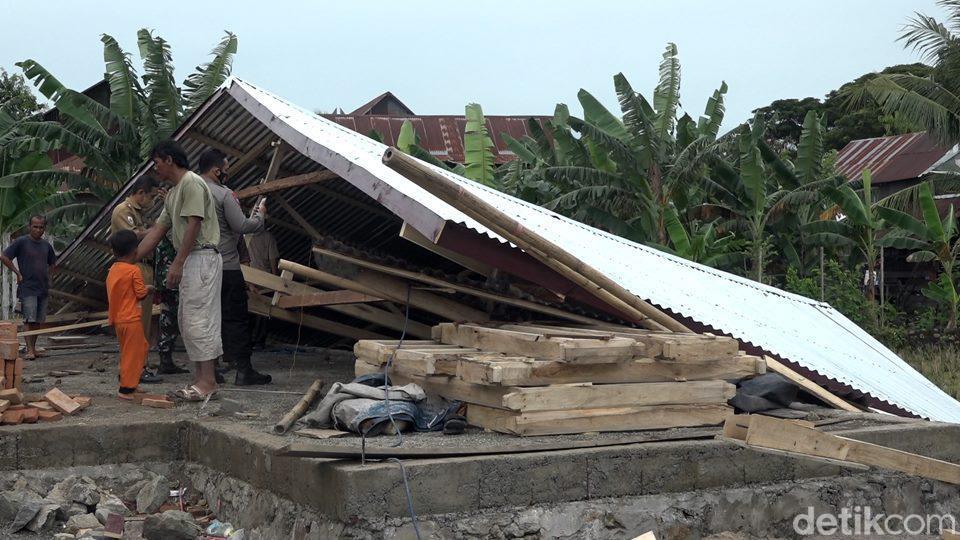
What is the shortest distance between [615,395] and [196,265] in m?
2.99

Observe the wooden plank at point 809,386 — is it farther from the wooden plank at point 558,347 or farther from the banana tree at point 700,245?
the banana tree at point 700,245

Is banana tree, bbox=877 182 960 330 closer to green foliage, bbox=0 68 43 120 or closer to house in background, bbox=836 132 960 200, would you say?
house in background, bbox=836 132 960 200

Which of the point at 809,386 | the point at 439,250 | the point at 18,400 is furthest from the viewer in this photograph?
the point at 439,250

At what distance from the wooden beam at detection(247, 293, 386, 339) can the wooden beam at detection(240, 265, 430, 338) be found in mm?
438

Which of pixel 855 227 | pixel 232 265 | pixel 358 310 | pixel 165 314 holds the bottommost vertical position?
pixel 165 314

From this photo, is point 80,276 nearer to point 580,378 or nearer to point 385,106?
point 580,378

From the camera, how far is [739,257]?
1642 cm

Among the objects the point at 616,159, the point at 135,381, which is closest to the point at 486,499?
the point at 135,381

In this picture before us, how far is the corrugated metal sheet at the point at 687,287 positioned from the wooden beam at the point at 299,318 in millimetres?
1481

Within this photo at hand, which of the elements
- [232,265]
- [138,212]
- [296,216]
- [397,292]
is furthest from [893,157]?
[232,265]

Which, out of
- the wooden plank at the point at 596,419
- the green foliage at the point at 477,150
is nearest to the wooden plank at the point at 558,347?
the wooden plank at the point at 596,419

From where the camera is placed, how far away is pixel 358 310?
7992mm

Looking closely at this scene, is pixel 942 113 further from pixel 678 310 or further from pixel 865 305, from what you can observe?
pixel 678 310

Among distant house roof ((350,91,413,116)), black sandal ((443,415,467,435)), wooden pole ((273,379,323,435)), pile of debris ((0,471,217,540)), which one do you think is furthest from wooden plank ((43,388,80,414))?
distant house roof ((350,91,413,116))
